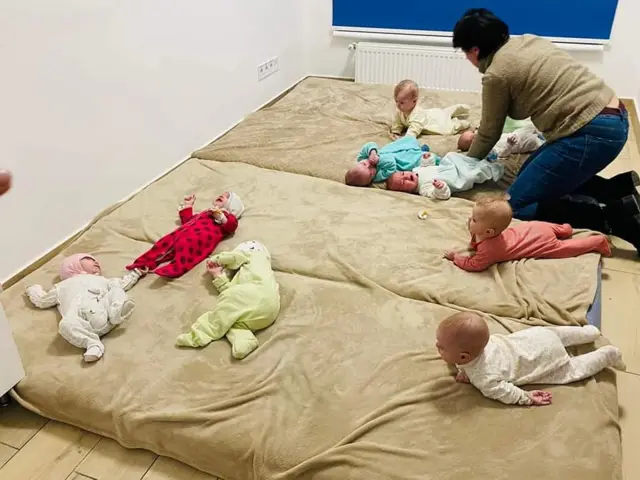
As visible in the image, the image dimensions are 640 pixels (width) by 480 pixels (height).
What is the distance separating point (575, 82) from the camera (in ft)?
7.16

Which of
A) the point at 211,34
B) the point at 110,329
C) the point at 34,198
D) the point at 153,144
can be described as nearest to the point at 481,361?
the point at 110,329

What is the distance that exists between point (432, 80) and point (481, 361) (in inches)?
115

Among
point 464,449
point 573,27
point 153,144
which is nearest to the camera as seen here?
point 464,449

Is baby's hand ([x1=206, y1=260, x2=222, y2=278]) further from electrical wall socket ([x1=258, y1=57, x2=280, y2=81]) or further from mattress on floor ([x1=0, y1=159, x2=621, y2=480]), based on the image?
electrical wall socket ([x1=258, y1=57, x2=280, y2=81])

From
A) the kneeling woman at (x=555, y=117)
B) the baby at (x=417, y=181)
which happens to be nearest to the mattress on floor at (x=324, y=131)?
the baby at (x=417, y=181)

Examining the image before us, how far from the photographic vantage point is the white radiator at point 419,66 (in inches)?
154

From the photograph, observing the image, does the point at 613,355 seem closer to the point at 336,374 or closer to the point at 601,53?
the point at 336,374

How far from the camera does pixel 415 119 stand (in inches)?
120

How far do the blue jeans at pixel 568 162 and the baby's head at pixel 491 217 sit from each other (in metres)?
0.44

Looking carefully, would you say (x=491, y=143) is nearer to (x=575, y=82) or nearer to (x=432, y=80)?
(x=575, y=82)

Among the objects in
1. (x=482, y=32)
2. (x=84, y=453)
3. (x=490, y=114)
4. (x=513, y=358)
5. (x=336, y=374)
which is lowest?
(x=84, y=453)

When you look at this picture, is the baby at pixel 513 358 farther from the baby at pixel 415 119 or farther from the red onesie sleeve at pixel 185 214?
the baby at pixel 415 119

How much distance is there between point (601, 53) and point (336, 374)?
10.4ft

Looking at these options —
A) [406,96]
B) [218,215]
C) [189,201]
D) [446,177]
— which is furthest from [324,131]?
[218,215]
